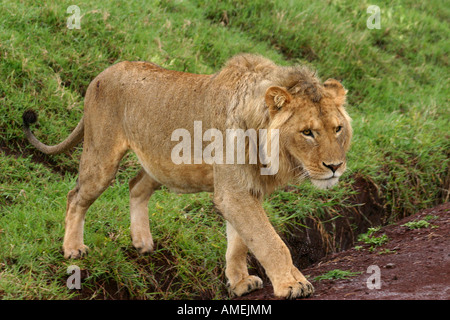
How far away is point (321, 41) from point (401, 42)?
1.47 m

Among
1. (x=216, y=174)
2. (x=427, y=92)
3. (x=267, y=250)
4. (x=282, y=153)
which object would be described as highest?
(x=282, y=153)

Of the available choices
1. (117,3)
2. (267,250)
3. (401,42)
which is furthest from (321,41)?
(267,250)

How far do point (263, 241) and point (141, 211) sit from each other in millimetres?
1316

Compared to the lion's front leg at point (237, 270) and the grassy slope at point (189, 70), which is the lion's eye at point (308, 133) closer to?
the lion's front leg at point (237, 270)

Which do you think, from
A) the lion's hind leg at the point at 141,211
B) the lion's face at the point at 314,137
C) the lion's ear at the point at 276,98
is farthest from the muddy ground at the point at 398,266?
the lion's ear at the point at 276,98

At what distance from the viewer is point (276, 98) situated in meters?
3.52

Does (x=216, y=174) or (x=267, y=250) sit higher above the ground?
(x=216, y=174)

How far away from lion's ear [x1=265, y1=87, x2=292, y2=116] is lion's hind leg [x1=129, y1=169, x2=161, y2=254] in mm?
1465

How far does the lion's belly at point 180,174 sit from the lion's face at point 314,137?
26.5 inches

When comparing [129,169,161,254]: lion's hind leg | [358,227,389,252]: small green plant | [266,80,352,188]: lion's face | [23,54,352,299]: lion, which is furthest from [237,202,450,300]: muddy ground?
[129,169,161,254]: lion's hind leg

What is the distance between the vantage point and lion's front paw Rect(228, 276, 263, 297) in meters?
4.18

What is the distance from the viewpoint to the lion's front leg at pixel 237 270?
165 inches

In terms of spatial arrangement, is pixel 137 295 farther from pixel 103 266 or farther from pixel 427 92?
pixel 427 92

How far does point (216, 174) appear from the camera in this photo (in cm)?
386
